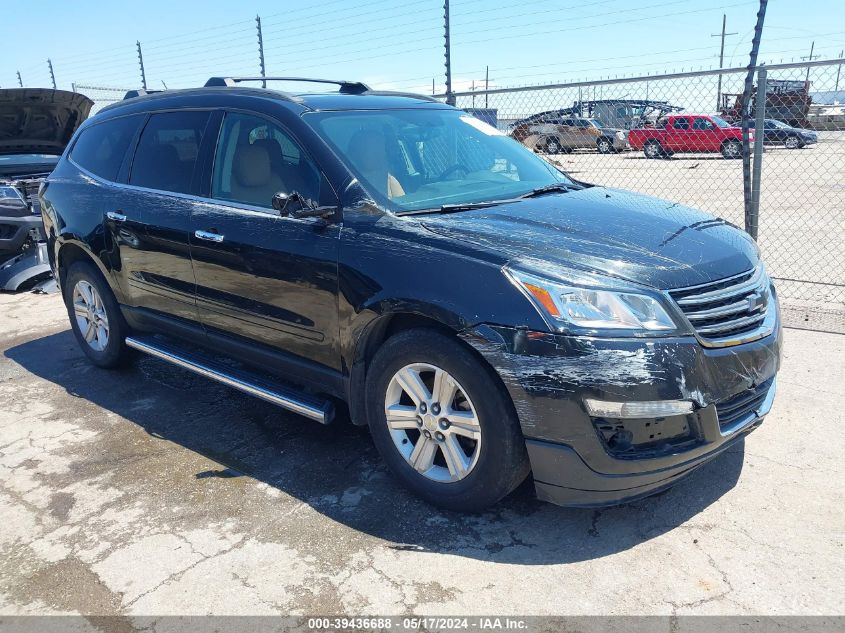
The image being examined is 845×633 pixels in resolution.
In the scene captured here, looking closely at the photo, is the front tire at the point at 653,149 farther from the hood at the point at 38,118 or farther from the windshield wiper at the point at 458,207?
Answer: the windshield wiper at the point at 458,207

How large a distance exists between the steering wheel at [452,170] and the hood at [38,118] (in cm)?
544

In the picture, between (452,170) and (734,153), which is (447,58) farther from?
(734,153)

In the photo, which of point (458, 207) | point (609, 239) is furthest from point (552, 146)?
point (609, 239)

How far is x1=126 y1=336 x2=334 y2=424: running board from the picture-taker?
348 centimetres

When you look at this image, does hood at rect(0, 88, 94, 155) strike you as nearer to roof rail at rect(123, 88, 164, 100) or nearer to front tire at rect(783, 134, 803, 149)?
roof rail at rect(123, 88, 164, 100)

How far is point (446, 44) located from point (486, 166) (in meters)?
4.48

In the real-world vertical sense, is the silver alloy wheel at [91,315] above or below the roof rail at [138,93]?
below

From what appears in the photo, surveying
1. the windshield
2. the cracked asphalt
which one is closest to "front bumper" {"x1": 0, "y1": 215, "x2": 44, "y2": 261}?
the cracked asphalt

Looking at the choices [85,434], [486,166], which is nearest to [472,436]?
[486,166]

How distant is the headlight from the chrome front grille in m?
0.14

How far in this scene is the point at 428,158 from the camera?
3.82 meters

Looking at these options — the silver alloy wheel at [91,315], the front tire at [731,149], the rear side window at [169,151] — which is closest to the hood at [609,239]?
the rear side window at [169,151]

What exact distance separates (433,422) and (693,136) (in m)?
16.7

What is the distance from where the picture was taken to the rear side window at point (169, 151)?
13.6 feet
